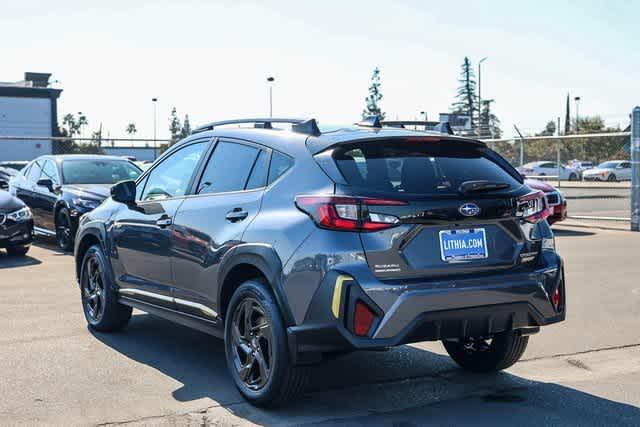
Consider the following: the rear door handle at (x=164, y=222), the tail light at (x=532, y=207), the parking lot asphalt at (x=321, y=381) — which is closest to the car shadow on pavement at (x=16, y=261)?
the parking lot asphalt at (x=321, y=381)

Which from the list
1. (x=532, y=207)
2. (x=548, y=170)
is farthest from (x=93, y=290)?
(x=548, y=170)

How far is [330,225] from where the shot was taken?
4809mm

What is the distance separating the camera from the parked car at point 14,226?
43.3 feet

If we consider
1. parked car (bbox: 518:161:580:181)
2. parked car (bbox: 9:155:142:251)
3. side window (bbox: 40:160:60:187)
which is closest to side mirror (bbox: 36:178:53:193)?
parked car (bbox: 9:155:142:251)

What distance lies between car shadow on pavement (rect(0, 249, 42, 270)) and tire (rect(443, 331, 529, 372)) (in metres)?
8.09

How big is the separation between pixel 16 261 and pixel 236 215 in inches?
336

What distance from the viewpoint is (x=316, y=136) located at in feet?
17.7

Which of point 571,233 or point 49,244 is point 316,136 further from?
point 571,233

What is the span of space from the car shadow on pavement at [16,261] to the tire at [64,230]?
0.63m

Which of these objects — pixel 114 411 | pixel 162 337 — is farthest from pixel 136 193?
pixel 114 411

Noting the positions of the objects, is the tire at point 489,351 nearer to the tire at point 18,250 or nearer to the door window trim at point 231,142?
the door window trim at point 231,142

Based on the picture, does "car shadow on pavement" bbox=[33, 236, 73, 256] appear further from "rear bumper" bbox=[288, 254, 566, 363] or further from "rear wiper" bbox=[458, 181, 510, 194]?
"rear wiper" bbox=[458, 181, 510, 194]

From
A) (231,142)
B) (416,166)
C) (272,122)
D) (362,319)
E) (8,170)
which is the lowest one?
(362,319)

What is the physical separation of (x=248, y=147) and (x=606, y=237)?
12.3m
